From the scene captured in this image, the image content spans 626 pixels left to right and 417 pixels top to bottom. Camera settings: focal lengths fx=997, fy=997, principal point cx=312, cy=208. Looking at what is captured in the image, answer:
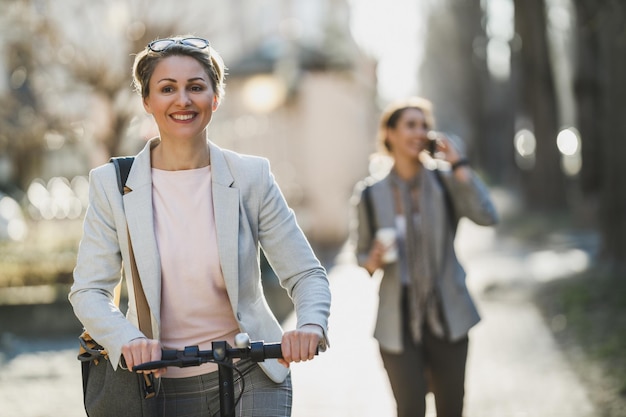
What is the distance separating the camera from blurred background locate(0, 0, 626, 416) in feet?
39.7

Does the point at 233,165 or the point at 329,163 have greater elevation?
the point at 329,163

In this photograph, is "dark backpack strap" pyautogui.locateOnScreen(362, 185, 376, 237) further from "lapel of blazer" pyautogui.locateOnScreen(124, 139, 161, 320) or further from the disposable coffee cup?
"lapel of blazer" pyautogui.locateOnScreen(124, 139, 161, 320)

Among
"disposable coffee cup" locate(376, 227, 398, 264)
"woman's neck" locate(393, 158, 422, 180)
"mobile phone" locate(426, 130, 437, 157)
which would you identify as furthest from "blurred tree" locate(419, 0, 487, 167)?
"disposable coffee cup" locate(376, 227, 398, 264)

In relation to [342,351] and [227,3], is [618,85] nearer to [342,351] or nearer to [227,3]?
[342,351]

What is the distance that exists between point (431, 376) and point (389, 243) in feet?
2.36

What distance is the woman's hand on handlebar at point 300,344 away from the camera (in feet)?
9.37

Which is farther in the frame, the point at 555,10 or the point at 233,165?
the point at 555,10

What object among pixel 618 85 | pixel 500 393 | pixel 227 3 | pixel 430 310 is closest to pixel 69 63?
pixel 618 85

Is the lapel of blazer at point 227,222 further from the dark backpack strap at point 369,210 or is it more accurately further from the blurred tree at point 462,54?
the blurred tree at point 462,54

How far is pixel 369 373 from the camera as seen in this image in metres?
9.20

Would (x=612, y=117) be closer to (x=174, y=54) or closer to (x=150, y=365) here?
(x=174, y=54)

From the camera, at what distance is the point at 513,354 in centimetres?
997

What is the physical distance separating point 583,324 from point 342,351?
2622 millimetres

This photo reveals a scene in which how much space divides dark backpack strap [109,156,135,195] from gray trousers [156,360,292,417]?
631 millimetres
